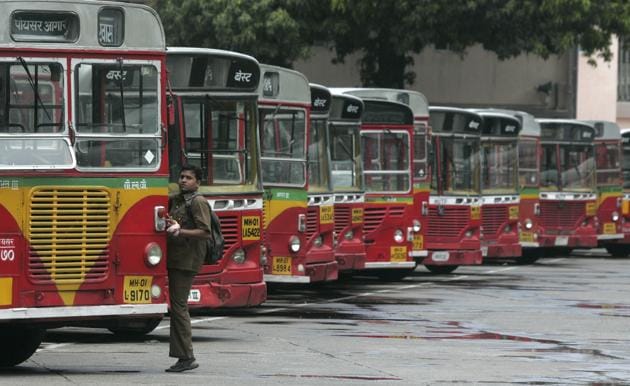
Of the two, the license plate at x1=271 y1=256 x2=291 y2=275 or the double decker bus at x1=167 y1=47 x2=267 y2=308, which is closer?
the double decker bus at x1=167 y1=47 x2=267 y2=308

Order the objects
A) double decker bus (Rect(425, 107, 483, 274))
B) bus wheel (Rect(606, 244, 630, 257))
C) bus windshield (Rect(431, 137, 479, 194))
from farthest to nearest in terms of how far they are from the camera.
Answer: bus wheel (Rect(606, 244, 630, 257))
bus windshield (Rect(431, 137, 479, 194))
double decker bus (Rect(425, 107, 483, 274))

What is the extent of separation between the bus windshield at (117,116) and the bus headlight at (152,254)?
64 centimetres

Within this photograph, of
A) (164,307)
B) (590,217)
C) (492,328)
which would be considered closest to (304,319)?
(492,328)

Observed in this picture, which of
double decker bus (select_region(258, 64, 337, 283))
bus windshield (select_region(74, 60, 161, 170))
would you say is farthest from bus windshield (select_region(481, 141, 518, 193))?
bus windshield (select_region(74, 60, 161, 170))

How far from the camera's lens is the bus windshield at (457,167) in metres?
29.0

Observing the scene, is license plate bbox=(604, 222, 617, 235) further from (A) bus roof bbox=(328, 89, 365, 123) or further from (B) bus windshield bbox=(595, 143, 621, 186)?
(A) bus roof bbox=(328, 89, 365, 123)

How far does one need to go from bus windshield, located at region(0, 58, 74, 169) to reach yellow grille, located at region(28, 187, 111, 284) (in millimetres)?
266

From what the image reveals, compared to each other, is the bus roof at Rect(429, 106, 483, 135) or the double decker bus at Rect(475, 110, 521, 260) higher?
the bus roof at Rect(429, 106, 483, 135)

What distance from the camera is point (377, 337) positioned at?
17391mm

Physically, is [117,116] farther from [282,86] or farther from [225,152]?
[282,86]

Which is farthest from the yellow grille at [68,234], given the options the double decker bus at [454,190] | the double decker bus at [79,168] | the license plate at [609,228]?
the license plate at [609,228]

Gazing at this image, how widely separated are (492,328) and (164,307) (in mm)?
5845

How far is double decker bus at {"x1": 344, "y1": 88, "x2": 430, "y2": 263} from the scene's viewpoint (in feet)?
88.8

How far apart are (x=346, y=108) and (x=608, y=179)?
525 inches
